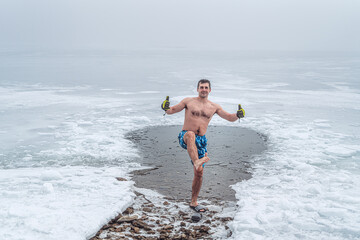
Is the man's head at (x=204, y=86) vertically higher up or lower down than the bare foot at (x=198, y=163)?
higher up

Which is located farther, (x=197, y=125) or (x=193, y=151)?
(x=197, y=125)

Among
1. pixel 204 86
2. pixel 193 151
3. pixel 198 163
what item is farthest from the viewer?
pixel 204 86

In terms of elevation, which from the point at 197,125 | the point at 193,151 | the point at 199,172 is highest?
the point at 197,125

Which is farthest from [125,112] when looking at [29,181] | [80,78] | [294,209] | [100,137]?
[80,78]

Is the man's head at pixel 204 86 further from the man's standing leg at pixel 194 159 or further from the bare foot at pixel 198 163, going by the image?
the bare foot at pixel 198 163

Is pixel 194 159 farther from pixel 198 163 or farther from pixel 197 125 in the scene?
pixel 197 125

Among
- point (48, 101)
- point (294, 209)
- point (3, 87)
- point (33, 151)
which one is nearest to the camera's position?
point (294, 209)

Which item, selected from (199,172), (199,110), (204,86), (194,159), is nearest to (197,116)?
(199,110)

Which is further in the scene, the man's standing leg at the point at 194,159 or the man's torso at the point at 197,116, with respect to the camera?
the man's torso at the point at 197,116

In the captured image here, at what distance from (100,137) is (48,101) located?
527cm

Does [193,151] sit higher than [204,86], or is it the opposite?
[204,86]

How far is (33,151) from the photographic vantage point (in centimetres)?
693

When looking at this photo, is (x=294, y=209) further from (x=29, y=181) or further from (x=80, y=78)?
(x=80, y=78)

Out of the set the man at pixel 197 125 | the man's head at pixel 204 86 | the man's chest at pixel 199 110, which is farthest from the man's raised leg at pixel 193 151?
the man's head at pixel 204 86
